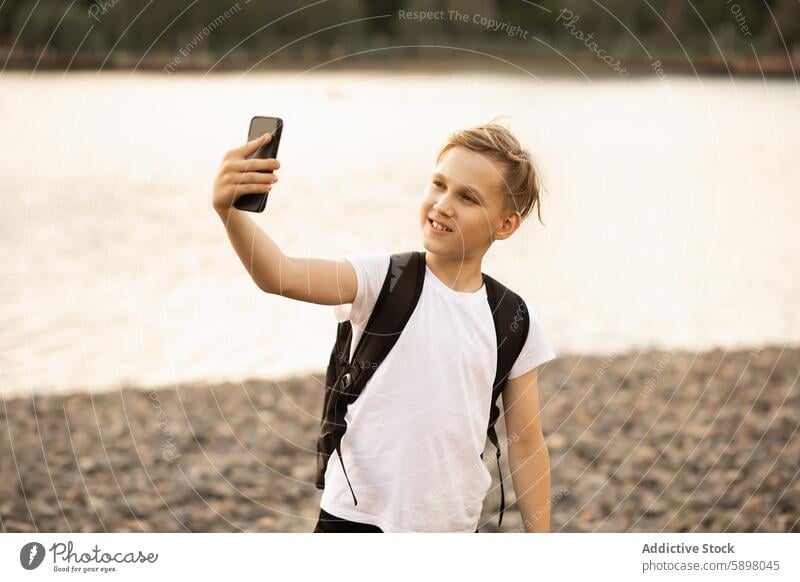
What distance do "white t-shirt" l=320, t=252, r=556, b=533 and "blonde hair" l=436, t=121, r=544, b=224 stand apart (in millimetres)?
283

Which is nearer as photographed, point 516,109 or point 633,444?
point 516,109

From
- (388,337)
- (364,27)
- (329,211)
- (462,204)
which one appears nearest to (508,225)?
(462,204)

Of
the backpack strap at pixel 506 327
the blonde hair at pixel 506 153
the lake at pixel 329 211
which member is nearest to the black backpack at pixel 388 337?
the backpack strap at pixel 506 327

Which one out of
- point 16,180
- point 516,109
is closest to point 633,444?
point 516,109

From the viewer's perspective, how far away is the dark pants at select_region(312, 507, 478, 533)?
2.15 m

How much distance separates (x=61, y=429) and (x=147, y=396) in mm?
574

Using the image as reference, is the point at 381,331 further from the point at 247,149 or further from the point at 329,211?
the point at 329,211

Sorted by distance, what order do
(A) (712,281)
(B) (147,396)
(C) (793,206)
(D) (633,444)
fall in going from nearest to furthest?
(D) (633,444) < (B) (147,396) < (A) (712,281) < (C) (793,206)

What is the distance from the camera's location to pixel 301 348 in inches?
224

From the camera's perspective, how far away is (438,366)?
2.09 metres

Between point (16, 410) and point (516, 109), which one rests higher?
point (516, 109)

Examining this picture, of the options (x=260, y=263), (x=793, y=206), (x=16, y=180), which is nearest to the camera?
(x=260, y=263)
